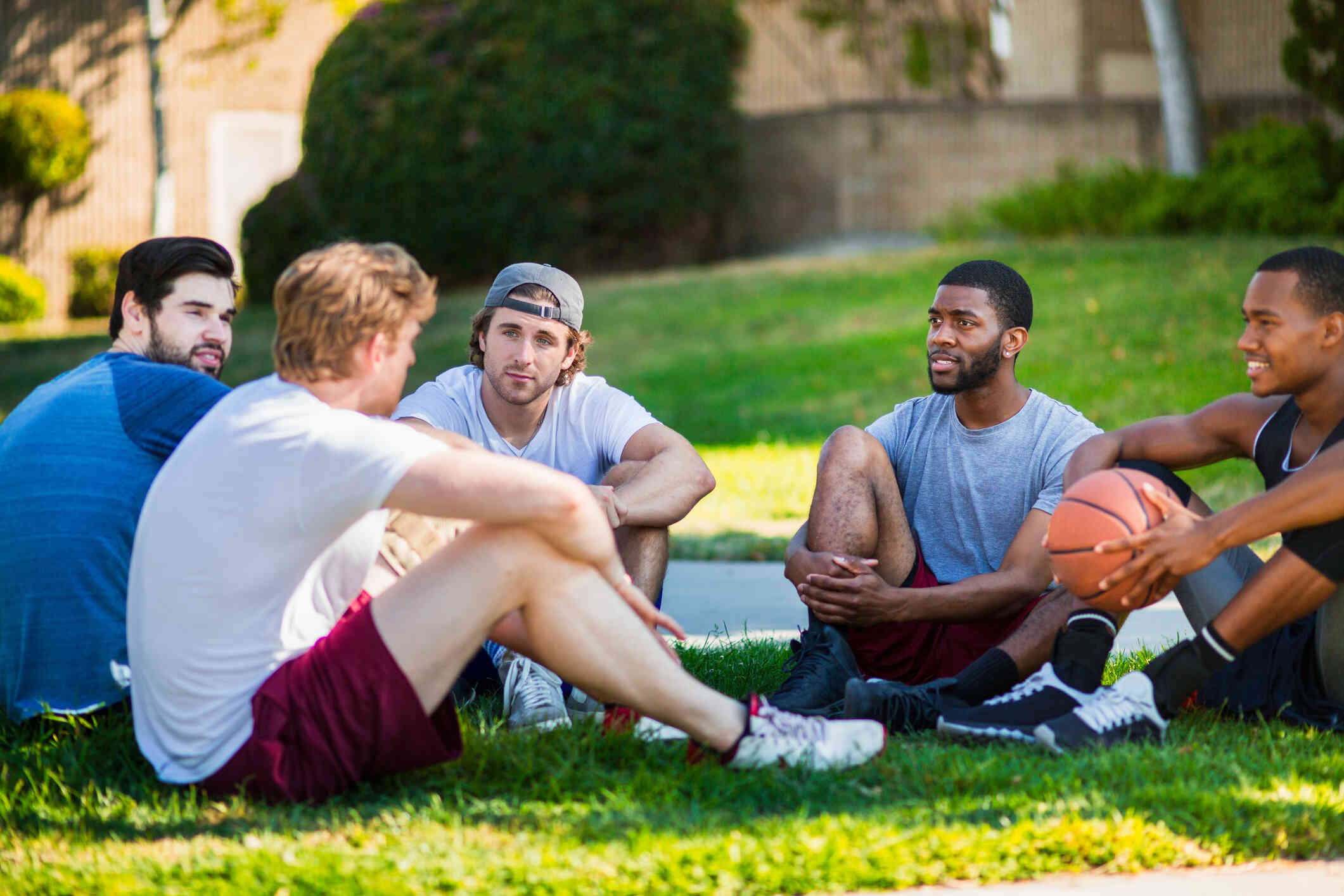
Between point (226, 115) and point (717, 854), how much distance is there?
2313 cm

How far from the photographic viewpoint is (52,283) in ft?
74.4

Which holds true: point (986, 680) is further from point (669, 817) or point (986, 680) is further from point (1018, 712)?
point (669, 817)

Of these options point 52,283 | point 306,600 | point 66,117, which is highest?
point 66,117

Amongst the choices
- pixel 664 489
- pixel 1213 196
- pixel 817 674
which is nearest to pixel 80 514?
pixel 664 489

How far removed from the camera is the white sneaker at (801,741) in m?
3.49

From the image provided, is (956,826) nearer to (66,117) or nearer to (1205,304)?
(1205,304)

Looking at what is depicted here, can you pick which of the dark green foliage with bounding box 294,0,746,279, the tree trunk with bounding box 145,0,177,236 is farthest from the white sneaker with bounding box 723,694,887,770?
the tree trunk with bounding box 145,0,177,236

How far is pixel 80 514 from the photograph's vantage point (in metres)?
3.60

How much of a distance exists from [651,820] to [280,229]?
1396cm

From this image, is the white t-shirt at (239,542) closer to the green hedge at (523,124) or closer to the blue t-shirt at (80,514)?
the blue t-shirt at (80,514)

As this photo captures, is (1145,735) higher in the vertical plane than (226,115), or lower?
lower

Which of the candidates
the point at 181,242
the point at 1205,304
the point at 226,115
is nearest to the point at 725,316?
the point at 1205,304

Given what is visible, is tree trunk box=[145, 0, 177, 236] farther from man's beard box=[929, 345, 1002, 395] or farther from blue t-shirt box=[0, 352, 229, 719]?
man's beard box=[929, 345, 1002, 395]

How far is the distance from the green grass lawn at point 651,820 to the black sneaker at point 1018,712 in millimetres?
54
